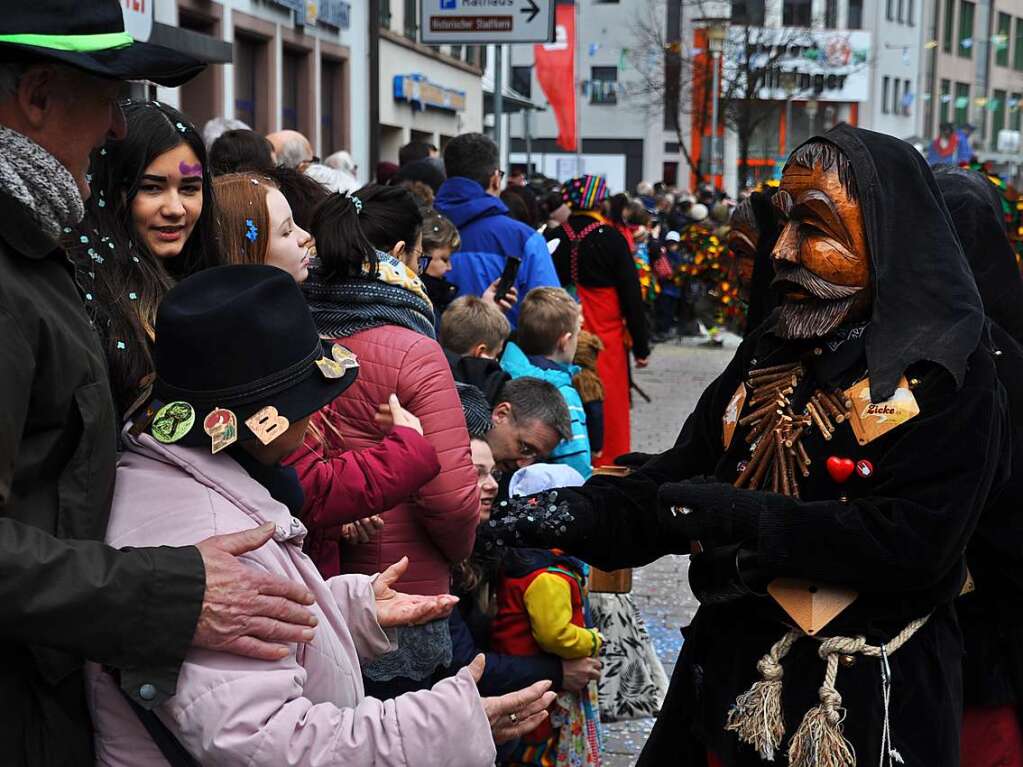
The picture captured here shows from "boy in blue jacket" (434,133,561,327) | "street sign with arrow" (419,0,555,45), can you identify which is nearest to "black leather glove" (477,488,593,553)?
"boy in blue jacket" (434,133,561,327)

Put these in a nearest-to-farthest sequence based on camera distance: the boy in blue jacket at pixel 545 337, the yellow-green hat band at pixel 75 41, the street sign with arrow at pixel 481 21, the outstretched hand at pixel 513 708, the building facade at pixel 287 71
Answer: the yellow-green hat band at pixel 75 41 < the outstretched hand at pixel 513 708 < the boy in blue jacket at pixel 545 337 < the street sign with arrow at pixel 481 21 < the building facade at pixel 287 71

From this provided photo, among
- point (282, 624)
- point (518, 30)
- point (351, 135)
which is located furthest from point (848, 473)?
point (351, 135)

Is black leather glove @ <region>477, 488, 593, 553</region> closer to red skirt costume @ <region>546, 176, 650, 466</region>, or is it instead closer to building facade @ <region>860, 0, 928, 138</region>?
red skirt costume @ <region>546, 176, 650, 466</region>

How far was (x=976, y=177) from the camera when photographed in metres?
3.84

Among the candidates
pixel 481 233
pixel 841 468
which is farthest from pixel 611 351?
pixel 841 468

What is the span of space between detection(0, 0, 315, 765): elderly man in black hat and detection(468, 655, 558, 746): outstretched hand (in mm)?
374

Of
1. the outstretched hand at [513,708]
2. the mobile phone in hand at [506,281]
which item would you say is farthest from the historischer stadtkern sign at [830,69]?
the outstretched hand at [513,708]

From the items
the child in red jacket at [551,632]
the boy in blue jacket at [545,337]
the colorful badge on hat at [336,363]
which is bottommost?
the child in red jacket at [551,632]

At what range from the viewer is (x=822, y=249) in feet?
9.47

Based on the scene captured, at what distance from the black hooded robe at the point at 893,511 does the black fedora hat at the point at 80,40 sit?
4.80 feet

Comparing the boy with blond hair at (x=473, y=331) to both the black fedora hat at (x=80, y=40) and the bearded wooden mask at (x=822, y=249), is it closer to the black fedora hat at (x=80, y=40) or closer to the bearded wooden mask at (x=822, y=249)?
the bearded wooden mask at (x=822, y=249)

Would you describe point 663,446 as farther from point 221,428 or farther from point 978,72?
point 978,72

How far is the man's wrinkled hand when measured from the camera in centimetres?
197

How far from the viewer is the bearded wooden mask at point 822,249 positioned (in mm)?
2865
